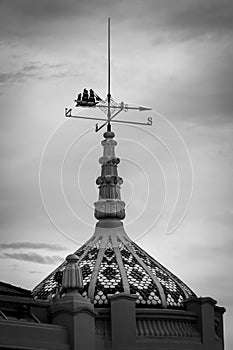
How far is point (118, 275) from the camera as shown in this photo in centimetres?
5125

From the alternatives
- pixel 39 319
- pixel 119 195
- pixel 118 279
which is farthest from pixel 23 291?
pixel 119 195

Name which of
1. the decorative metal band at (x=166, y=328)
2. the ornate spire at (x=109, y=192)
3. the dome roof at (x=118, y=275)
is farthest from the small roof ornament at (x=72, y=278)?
the ornate spire at (x=109, y=192)

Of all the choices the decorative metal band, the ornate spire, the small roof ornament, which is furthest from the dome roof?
the small roof ornament

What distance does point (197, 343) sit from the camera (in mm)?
50594

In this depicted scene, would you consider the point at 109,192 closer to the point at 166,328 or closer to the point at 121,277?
the point at 121,277

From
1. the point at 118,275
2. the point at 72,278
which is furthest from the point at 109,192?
the point at 72,278

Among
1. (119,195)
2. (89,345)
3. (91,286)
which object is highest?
(119,195)

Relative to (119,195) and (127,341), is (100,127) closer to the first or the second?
(119,195)

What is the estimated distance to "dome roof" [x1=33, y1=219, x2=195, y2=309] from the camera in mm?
50531

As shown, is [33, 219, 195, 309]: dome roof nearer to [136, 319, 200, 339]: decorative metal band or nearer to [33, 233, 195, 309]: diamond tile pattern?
[33, 233, 195, 309]: diamond tile pattern

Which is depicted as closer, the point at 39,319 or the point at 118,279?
the point at 39,319

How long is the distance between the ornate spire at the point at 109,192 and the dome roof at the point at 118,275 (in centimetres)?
35

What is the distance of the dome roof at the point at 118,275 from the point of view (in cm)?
5053

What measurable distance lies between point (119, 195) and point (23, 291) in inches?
353
